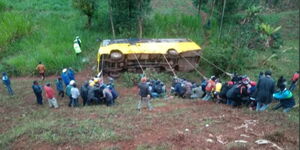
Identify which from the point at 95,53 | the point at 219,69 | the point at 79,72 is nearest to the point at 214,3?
the point at 219,69

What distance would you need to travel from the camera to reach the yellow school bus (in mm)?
16016

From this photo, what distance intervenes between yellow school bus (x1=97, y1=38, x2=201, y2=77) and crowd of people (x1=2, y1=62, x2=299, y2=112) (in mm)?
2452

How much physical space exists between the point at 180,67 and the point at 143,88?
7022mm

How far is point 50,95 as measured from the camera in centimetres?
1227

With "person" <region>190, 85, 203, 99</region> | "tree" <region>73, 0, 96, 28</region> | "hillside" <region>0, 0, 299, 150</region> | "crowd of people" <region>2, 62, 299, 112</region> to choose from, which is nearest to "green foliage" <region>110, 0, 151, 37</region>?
"hillside" <region>0, 0, 299, 150</region>

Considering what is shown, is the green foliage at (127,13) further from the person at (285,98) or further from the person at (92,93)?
the person at (285,98)

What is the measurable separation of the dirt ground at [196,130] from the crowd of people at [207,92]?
1.55 feet

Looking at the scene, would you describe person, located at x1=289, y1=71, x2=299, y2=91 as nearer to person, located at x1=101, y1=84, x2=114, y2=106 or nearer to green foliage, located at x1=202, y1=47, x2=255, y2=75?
green foliage, located at x1=202, y1=47, x2=255, y2=75

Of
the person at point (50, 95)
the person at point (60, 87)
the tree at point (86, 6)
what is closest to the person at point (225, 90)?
the person at point (50, 95)

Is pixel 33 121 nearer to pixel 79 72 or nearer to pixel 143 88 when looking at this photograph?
pixel 143 88

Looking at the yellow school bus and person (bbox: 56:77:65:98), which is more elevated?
the yellow school bus

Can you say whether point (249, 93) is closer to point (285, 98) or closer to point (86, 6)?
point (285, 98)

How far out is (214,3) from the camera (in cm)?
2212

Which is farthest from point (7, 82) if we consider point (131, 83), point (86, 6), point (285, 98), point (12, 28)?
point (285, 98)
